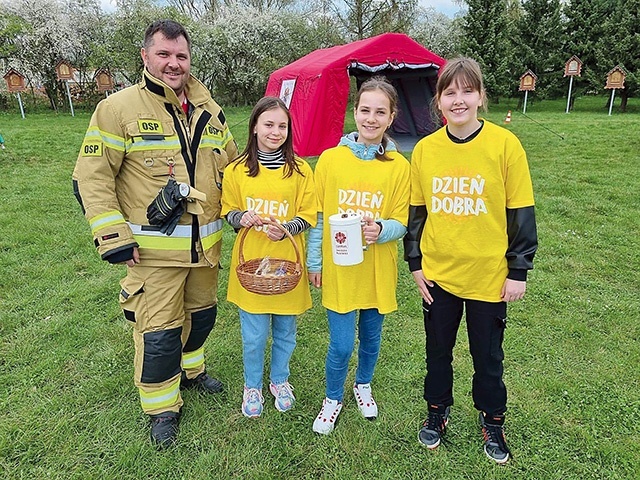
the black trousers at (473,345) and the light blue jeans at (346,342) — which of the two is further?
the light blue jeans at (346,342)

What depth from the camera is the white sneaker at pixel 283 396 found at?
8.84ft

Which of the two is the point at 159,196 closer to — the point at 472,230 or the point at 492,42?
the point at 472,230

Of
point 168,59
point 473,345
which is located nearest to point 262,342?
point 473,345

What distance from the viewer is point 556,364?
3.12 metres

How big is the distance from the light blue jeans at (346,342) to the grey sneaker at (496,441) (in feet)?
2.21

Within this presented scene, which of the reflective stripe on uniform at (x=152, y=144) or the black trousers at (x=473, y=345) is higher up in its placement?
the reflective stripe on uniform at (x=152, y=144)

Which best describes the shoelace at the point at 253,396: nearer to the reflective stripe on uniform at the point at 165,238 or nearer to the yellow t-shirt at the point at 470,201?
the reflective stripe on uniform at the point at 165,238

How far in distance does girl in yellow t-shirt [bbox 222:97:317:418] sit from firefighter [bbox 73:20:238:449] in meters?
0.17

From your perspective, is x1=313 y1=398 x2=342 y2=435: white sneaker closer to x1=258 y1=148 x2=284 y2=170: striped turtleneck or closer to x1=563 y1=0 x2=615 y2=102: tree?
x1=258 y1=148 x2=284 y2=170: striped turtleneck

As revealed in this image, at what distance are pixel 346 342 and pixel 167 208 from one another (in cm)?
111

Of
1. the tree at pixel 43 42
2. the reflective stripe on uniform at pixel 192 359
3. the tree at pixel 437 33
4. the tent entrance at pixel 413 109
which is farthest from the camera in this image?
the tree at pixel 437 33

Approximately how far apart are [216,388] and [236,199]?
1.23 metres

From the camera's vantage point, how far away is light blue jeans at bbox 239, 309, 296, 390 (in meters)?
2.54

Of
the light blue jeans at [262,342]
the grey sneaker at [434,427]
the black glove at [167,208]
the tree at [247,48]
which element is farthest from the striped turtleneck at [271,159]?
the tree at [247,48]
